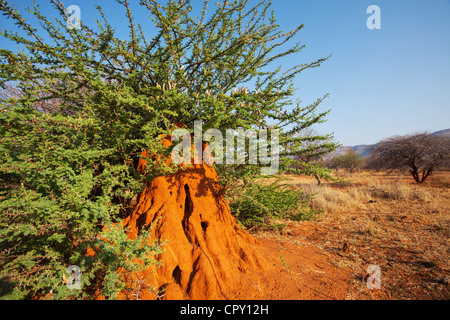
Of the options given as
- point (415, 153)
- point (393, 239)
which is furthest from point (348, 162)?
point (393, 239)

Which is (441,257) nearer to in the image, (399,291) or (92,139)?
(399,291)

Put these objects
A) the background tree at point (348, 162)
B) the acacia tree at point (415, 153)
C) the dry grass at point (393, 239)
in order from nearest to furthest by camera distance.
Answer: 1. the dry grass at point (393, 239)
2. the acacia tree at point (415, 153)
3. the background tree at point (348, 162)

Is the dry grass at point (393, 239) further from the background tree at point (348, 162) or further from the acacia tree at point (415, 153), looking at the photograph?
the background tree at point (348, 162)

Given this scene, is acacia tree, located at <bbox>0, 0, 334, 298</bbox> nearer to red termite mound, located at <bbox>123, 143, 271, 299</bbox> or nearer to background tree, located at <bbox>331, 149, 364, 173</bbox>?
red termite mound, located at <bbox>123, 143, 271, 299</bbox>

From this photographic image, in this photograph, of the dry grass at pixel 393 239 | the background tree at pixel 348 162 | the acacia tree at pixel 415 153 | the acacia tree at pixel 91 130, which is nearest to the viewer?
the acacia tree at pixel 91 130

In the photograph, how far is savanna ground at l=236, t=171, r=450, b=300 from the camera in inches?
94.3

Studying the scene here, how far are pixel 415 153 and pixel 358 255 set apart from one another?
14.2m

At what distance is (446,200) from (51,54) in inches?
489

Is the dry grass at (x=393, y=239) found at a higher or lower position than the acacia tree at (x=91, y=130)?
lower

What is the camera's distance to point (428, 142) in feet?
43.7

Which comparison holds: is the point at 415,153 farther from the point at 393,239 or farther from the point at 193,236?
the point at 193,236

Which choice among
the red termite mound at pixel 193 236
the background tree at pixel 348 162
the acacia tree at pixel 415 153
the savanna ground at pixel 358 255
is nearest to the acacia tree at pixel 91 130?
the red termite mound at pixel 193 236

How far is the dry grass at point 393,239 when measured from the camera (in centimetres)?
271

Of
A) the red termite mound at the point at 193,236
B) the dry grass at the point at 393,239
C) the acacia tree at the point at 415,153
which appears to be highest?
the acacia tree at the point at 415,153
